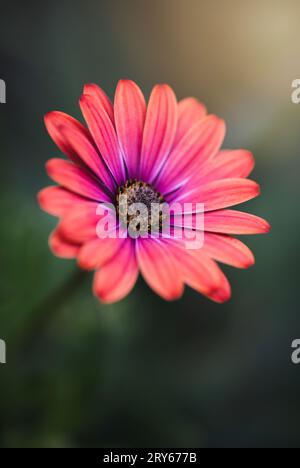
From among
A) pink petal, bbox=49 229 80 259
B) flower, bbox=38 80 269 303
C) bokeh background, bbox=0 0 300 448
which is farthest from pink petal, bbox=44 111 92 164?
bokeh background, bbox=0 0 300 448

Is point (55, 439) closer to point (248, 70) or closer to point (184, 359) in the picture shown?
point (184, 359)

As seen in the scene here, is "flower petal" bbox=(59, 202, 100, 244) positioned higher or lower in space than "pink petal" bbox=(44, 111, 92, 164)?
lower

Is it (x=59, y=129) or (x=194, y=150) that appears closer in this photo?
(x=59, y=129)

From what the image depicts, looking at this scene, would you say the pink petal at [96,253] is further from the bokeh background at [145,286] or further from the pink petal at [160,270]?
the bokeh background at [145,286]

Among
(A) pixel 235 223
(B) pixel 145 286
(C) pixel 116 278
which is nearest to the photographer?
(C) pixel 116 278

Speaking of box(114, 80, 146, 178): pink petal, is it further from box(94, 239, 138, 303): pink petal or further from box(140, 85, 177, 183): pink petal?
box(94, 239, 138, 303): pink petal

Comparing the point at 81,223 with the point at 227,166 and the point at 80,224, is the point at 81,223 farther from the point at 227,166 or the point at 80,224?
the point at 227,166

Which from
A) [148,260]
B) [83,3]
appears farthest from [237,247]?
[83,3]

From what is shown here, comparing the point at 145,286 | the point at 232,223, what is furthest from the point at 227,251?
the point at 145,286
